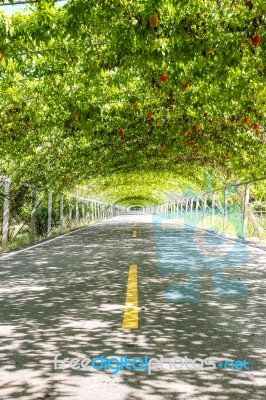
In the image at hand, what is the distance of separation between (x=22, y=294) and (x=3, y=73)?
5.54 metres

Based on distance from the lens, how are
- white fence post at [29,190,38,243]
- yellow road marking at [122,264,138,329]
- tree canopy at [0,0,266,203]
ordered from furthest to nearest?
white fence post at [29,190,38,243]
tree canopy at [0,0,266,203]
yellow road marking at [122,264,138,329]

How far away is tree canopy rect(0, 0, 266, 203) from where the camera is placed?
293 inches

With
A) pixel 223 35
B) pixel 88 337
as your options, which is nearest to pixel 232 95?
pixel 223 35

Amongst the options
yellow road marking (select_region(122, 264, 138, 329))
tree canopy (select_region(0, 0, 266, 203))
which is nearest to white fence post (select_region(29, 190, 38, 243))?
tree canopy (select_region(0, 0, 266, 203))

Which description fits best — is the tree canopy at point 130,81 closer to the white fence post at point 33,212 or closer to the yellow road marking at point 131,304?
the white fence post at point 33,212

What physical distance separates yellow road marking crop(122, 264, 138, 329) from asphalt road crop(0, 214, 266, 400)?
9 centimetres

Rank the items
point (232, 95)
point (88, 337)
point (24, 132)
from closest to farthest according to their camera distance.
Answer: point (88, 337), point (232, 95), point (24, 132)

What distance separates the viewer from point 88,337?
16.0 ft

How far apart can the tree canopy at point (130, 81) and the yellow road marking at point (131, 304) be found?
161 inches

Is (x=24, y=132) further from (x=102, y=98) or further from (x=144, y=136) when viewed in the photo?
(x=144, y=136)

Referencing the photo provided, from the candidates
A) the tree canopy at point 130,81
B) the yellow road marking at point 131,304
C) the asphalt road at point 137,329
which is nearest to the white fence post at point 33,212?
the tree canopy at point 130,81

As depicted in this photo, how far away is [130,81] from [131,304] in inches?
265

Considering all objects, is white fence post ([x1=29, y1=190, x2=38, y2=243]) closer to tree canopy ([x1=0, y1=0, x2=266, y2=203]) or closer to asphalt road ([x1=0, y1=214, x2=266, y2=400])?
tree canopy ([x1=0, y1=0, x2=266, y2=203])

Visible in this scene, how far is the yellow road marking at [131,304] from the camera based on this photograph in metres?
5.41
